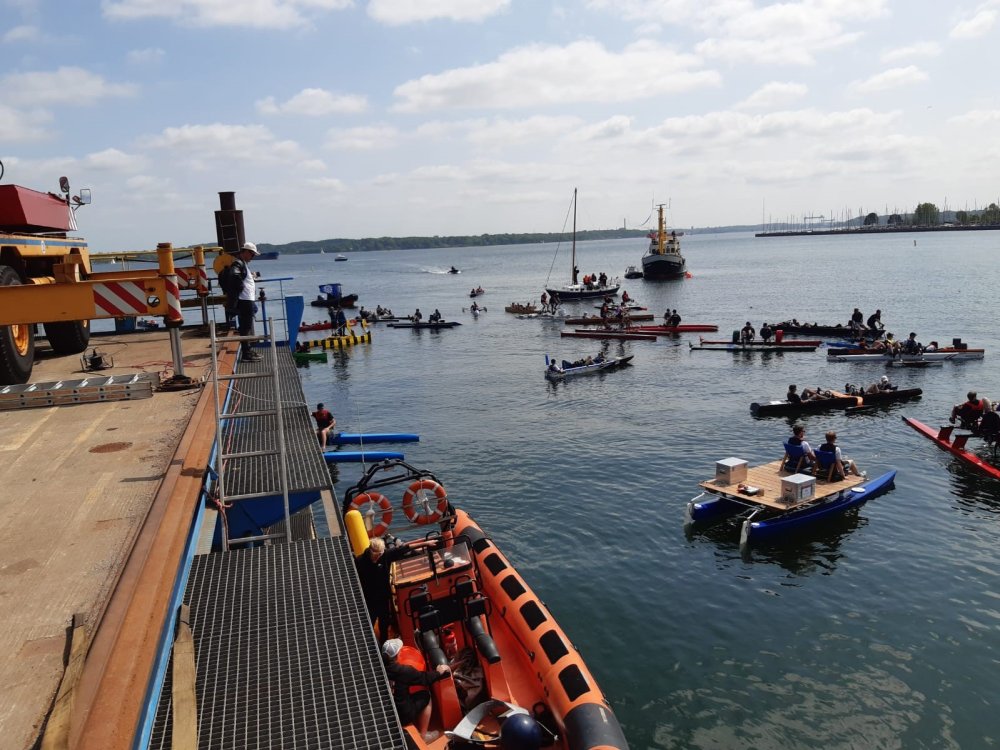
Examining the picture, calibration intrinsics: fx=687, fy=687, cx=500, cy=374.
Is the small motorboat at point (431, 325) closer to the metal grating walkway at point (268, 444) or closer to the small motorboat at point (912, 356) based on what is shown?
the small motorboat at point (912, 356)

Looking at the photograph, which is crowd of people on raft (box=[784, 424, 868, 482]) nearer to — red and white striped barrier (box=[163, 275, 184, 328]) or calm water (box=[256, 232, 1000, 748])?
calm water (box=[256, 232, 1000, 748])

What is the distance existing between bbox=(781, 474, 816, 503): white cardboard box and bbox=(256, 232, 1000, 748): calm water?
39.5 inches

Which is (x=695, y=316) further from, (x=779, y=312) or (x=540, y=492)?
(x=540, y=492)

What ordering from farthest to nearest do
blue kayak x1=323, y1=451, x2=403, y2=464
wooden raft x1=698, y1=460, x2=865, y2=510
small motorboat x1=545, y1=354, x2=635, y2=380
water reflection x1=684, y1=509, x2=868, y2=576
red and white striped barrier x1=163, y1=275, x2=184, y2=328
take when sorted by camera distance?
small motorboat x1=545, y1=354, x2=635, y2=380, blue kayak x1=323, y1=451, x2=403, y2=464, wooden raft x1=698, y1=460, x2=865, y2=510, water reflection x1=684, y1=509, x2=868, y2=576, red and white striped barrier x1=163, y1=275, x2=184, y2=328

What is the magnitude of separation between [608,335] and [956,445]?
27.9 m

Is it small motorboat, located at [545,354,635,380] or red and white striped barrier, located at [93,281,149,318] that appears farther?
small motorboat, located at [545,354,635,380]

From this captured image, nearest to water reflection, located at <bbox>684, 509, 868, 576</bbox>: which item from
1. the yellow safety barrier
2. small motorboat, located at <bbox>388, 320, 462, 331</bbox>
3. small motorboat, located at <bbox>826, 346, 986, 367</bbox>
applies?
small motorboat, located at <bbox>826, 346, 986, 367</bbox>

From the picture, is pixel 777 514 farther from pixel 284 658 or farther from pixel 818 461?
pixel 284 658

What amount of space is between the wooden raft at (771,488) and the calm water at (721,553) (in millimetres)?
891

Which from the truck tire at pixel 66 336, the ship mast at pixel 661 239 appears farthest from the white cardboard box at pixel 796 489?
the ship mast at pixel 661 239

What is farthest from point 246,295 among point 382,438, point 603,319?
point 603,319

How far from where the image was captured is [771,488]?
1623 centimetres

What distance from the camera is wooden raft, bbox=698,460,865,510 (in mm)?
Result: 15398

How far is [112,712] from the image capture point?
11.5 ft
